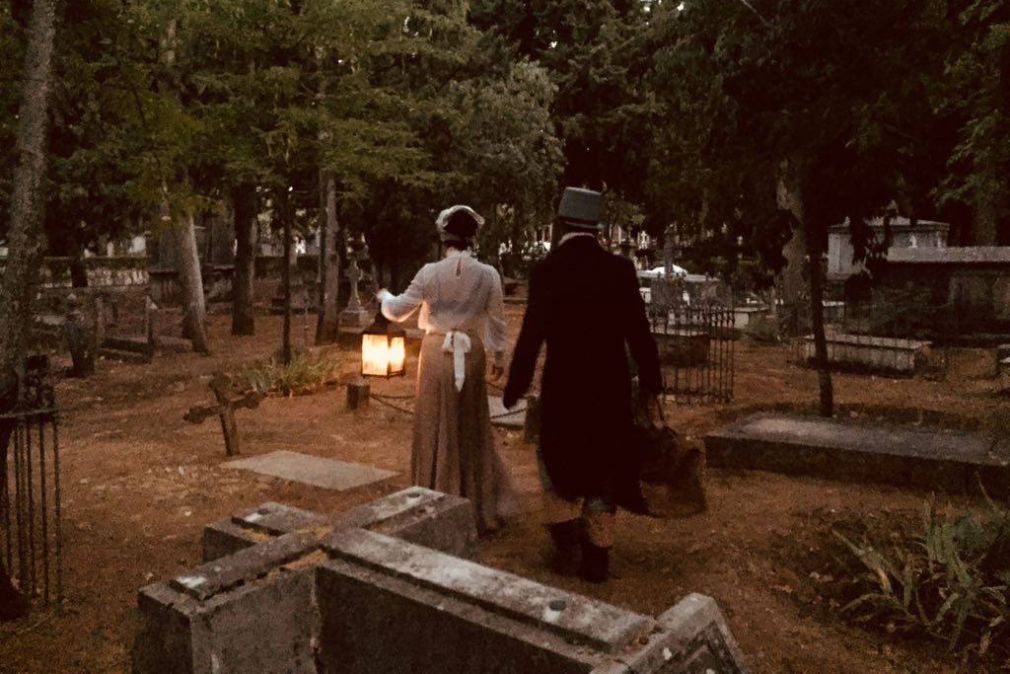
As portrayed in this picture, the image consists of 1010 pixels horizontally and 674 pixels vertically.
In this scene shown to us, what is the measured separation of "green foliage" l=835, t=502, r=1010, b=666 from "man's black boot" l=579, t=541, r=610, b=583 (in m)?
1.42

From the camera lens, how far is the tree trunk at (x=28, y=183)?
204 inches

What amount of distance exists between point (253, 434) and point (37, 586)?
439 cm

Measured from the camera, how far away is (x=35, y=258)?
17.3ft

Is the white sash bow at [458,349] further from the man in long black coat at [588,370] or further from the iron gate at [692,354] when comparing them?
the iron gate at [692,354]

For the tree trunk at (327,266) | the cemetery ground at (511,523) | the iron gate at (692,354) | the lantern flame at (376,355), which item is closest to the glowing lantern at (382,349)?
the lantern flame at (376,355)

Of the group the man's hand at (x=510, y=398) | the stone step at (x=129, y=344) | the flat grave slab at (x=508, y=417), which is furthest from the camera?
the stone step at (x=129, y=344)

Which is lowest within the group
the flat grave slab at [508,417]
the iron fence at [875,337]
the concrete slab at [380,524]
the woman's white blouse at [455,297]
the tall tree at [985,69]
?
the flat grave slab at [508,417]

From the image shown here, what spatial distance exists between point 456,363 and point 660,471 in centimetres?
176

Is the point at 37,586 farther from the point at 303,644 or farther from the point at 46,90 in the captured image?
the point at 46,90

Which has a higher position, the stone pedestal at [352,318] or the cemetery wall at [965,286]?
the cemetery wall at [965,286]

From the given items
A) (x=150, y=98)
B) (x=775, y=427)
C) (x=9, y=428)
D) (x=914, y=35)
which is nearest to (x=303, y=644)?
(x=9, y=428)

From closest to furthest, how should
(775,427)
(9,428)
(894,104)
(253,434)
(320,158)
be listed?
(9,428)
(894,104)
(775,427)
(253,434)
(320,158)

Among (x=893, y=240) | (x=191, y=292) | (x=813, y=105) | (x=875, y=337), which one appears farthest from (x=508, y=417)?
(x=893, y=240)

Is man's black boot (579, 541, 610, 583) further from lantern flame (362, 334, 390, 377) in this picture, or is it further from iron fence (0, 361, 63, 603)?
lantern flame (362, 334, 390, 377)
